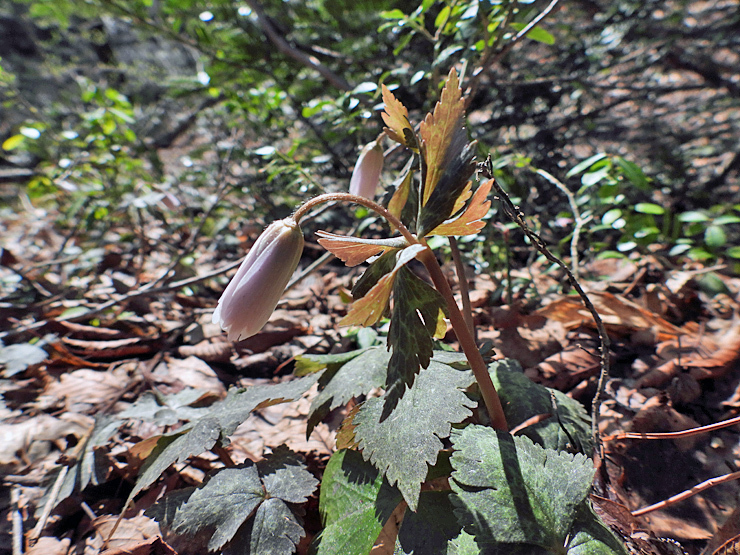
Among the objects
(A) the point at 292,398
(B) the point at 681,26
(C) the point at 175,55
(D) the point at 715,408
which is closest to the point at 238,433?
(A) the point at 292,398

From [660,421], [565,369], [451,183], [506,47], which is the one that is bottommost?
[660,421]

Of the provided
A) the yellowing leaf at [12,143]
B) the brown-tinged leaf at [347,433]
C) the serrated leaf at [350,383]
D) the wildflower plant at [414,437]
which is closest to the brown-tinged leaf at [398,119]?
the wildflower plant at [414,437]

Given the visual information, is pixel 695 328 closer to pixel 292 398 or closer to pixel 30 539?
pixel 292 398

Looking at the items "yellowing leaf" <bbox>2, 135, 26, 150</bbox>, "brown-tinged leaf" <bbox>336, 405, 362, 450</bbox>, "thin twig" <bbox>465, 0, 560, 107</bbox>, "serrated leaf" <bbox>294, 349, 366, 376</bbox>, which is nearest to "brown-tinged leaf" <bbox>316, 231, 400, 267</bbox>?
"brown-tinged leaf" <bbox>336, 405, 362, 450</bbox>

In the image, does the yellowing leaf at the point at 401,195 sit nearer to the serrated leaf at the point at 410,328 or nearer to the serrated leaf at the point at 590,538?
the serrated leaf at the point at 410,328

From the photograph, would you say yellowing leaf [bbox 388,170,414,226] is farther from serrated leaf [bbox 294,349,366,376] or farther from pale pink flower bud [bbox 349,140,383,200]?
serrated leaf [bbox 294,349,366,376]

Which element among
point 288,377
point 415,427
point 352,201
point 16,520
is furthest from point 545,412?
point 16,520

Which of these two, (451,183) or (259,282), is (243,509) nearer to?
(259,282)
